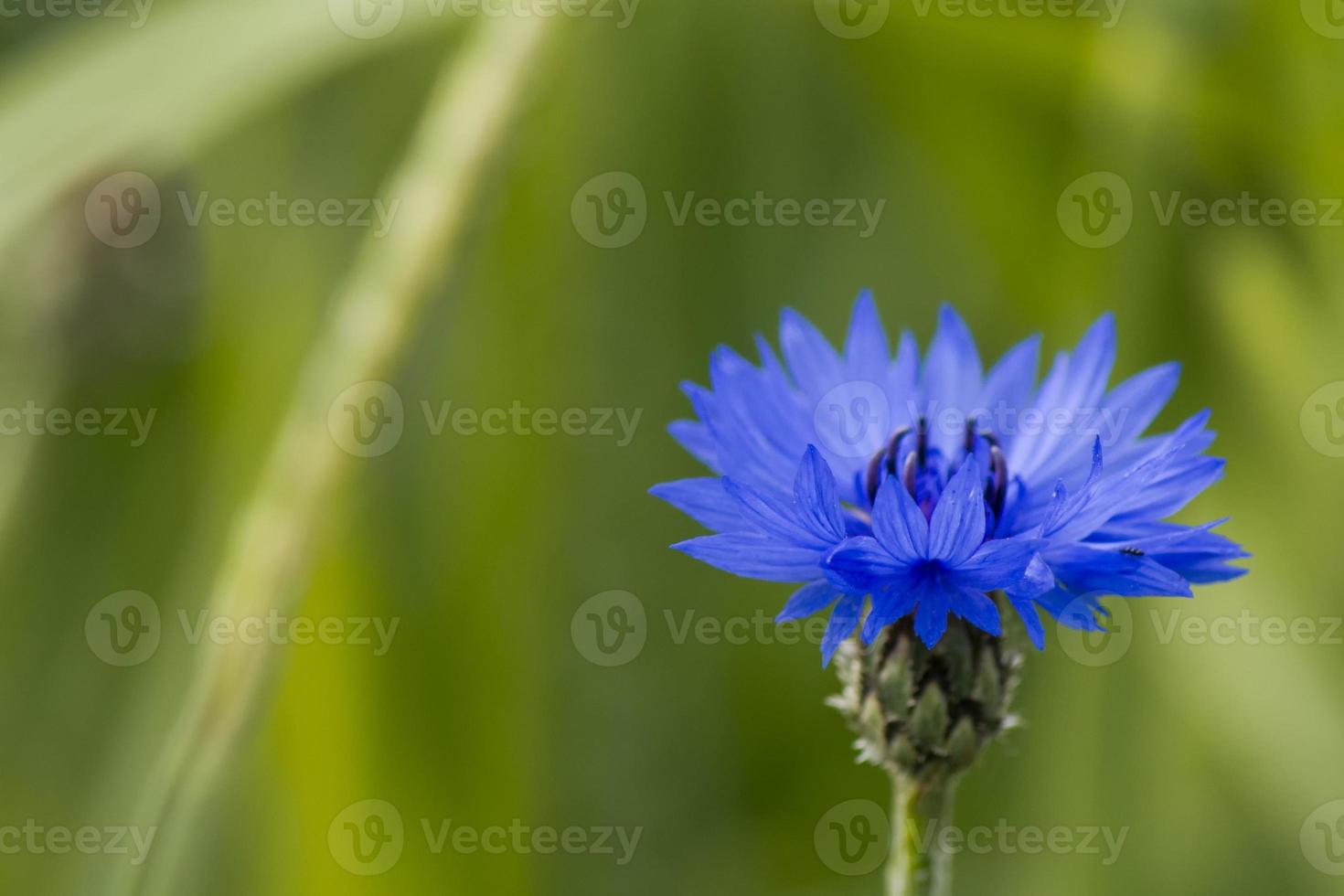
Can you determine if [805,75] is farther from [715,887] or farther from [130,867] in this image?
[130,867]

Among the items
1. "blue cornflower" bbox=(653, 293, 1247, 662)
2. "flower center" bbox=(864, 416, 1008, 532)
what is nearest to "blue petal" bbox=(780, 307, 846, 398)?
"blue cornflower" bbox=(653, 293, 1247, 662)

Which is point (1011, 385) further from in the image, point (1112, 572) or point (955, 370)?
point (1112, 572)

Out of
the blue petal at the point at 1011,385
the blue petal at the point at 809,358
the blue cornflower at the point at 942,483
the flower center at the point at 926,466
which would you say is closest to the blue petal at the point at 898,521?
the blue cornflower at the point at 942,483

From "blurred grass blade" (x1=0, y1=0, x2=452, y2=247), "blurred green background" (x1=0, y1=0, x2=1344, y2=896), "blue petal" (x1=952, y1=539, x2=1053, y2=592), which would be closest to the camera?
"blue petal" (x1=952, y1=539, x2=1053, y2=592)

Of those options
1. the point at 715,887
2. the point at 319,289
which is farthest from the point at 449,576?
the point at 715,887

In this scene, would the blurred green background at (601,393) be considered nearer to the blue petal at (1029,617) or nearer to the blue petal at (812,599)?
the blue petal at (812,599)

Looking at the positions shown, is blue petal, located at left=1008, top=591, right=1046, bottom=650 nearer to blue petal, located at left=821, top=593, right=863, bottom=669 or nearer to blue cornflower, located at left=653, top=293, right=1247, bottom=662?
blue cornflower, located at left=653, top=293, right=1247, bottom=662
